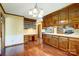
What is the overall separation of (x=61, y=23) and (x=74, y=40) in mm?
1371

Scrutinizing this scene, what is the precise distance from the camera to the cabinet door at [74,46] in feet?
11.4

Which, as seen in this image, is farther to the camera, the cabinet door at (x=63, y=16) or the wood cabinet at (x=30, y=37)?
the wood cabinet at (x=30, y=37)

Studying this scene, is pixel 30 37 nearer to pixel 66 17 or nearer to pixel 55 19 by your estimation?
pixel 55 19

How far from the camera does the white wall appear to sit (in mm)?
5656

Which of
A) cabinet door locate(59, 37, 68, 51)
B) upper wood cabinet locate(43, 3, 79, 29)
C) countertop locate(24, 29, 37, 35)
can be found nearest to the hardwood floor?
cabinet door locate(59, 37, 68, 51)

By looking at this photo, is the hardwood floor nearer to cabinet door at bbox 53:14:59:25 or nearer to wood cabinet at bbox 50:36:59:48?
wood cabinet at bbox 50:36:59:48

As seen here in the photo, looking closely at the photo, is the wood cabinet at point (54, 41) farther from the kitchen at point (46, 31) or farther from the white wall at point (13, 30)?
the white wall at point (13, 30)

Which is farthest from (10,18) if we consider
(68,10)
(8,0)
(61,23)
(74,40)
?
(8,0)

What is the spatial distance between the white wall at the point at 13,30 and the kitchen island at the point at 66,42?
1809mm

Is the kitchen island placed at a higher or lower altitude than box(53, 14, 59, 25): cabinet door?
lower

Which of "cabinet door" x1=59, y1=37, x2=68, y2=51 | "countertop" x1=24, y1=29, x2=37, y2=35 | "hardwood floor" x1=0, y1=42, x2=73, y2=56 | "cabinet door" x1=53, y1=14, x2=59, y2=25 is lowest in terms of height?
"hardwood floor" x1=0, y1=42, x2=73, y2=56

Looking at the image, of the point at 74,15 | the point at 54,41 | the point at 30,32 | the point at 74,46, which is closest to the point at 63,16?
the point at 74,15

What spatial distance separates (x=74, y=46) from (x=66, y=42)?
0.54 metres

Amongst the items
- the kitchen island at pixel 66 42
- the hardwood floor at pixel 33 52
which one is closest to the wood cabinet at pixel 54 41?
the kitchen island at pixel 66 42
